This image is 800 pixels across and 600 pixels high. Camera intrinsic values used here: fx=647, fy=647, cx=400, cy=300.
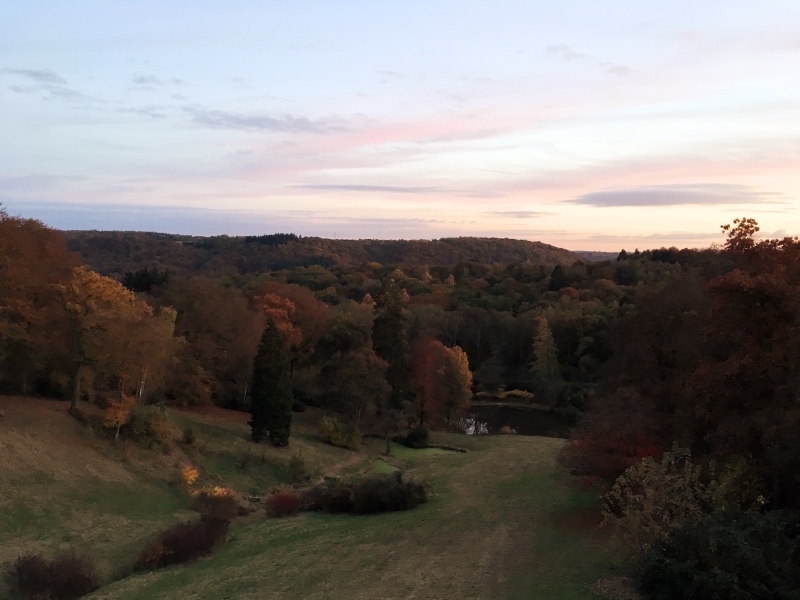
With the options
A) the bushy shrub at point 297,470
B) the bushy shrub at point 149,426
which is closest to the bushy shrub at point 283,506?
the bushy shrub at point 297,470

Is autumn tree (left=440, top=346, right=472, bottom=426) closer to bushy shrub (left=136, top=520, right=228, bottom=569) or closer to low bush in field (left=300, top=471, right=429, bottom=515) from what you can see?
low bush in field (left=300, top=471, right=429, bottom=515)

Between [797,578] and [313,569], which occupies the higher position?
[797,578]

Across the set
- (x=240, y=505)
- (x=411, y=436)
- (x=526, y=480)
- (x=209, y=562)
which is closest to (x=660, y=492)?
(x=209, y=562)

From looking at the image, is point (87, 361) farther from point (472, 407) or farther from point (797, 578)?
point (472, 407)

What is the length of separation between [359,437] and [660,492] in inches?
1037

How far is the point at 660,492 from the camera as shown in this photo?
515 inches

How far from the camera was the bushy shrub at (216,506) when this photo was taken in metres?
20.9

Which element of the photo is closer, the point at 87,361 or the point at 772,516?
the point at 772,516

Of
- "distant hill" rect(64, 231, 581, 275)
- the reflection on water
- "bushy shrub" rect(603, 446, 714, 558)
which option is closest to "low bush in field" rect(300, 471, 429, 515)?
"bushy shrub" rect(603, 446, 714, 558)

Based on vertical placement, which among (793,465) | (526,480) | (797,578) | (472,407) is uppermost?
(793,465)

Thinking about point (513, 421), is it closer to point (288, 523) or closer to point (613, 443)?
point (288, 523)

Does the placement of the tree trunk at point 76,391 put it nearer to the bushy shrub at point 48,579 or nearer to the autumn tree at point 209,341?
the autumn tree at point 209,341

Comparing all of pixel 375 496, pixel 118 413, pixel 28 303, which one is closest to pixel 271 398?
pixel 118 413

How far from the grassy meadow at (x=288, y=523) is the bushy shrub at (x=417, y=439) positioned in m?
5.20
